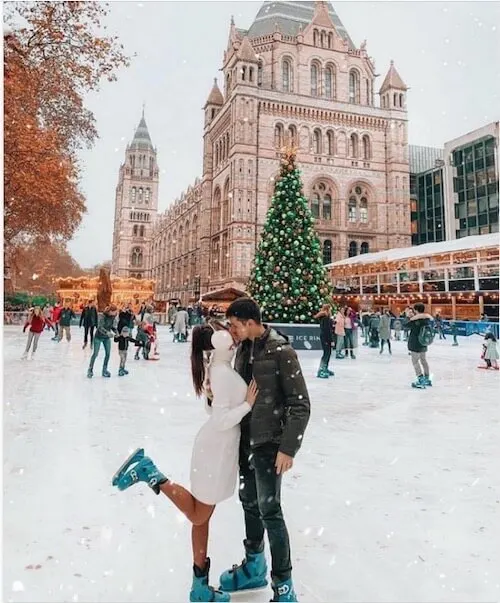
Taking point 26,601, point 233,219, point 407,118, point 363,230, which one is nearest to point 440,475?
point 26,601

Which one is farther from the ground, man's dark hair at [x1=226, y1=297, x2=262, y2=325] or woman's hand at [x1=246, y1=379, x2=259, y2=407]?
man's dark hair at [x1=226, y1=297, x2=262, y2=325]

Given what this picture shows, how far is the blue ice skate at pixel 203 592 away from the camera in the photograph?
5.55 ft

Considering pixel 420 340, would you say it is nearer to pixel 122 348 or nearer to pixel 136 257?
pixel 122 348

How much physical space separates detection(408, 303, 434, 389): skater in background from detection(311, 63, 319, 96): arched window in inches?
1413

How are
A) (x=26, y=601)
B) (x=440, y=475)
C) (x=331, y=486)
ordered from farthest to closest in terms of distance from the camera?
(x=440, y=475) < (x=331, y=486) < (x=26, y=601)

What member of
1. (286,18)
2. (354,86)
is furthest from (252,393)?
(286,18)

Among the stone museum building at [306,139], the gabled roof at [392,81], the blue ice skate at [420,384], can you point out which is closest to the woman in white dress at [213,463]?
the blue ice skate at [420,384]

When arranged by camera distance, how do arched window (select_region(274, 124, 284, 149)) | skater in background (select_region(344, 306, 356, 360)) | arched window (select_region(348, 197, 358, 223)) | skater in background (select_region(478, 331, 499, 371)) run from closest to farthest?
skater in background (select_region(478, 331, 499, 371)), skater in background (select_region(344, 306, 356, 360)), arched window (select_region(274, 124, 284, 149)), arched window (select_region(348, 197, 358, 223))

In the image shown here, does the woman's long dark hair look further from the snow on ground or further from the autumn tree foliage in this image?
the autumn tree foliage

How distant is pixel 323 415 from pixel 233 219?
29.6 metres

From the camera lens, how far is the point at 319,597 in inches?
67.4

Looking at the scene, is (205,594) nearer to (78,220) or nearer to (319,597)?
(319,597)

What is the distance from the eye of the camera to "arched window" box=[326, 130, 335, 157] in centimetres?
3569

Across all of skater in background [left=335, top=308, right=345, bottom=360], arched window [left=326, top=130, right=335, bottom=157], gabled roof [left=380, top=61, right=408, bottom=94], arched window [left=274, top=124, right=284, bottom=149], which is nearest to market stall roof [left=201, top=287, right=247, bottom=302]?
skater in background [left=335, top=308, right=345, bottom=360]
